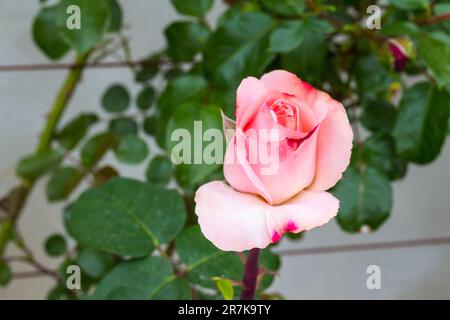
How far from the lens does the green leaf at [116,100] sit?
0.63 meters

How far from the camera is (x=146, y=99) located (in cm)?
62

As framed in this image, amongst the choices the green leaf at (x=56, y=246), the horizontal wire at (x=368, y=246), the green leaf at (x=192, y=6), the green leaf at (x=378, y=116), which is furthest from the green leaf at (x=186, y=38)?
the horizontal wire at (x=368, y=246)

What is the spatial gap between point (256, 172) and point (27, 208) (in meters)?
0.74

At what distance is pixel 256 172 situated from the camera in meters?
0.18

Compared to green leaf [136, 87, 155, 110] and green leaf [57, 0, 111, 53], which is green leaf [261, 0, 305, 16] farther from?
green leaf [136, 87, 155, 110]

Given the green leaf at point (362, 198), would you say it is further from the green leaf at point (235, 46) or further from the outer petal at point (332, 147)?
the outer petal at point (332, 147)

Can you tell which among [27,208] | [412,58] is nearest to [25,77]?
[27,208]

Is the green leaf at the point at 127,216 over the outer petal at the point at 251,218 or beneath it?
beneath

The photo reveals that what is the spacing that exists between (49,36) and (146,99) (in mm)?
137

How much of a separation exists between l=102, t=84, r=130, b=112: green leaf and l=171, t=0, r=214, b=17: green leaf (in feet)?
0.67

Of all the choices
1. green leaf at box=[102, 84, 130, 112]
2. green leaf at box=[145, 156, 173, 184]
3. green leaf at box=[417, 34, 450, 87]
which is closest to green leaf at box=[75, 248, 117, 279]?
green leaf at box=[145, 156, 173, 184]

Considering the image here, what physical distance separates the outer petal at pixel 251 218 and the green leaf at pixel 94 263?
14.0 inches

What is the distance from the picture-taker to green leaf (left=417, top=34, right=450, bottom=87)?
356mm

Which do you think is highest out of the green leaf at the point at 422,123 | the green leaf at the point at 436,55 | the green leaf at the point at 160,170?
the green leaf at the point at 436,55
